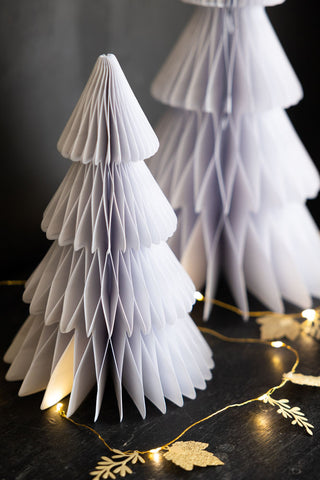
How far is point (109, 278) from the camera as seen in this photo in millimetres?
964

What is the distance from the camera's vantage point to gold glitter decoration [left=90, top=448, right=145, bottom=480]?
89 cm

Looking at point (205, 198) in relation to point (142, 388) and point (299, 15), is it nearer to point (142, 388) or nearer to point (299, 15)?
point (142, 388)

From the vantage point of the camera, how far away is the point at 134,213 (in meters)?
0.92

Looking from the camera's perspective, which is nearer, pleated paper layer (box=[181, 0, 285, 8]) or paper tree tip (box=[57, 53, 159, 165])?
paper tree tip (box=[57, 53, 159, 165])

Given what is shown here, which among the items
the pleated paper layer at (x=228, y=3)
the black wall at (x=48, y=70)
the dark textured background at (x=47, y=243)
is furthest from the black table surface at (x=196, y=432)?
the pleated paper layer at (x=228, y=3)

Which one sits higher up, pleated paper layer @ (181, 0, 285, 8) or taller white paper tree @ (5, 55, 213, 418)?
pleated paper layer @ (181, 0, 285, 8)

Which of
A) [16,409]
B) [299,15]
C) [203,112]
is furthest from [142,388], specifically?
[299,15]

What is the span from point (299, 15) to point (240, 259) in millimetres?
631

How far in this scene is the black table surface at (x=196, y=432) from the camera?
2.97 feet

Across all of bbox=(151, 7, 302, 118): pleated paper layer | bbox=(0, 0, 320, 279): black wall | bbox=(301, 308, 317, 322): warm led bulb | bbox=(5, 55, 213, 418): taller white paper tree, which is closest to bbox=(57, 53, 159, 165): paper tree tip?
bbox=(5, 55, 213, 418): taller white paper tree

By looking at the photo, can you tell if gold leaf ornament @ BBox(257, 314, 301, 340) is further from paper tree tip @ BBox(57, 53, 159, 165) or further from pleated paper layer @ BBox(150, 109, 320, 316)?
paper tree tip @ BBox(57, 53, 159, 165)

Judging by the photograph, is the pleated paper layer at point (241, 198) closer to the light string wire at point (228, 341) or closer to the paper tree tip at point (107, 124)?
→ the light string wire at point (228, 341)

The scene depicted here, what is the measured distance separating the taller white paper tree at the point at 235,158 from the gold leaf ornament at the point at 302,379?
19cm

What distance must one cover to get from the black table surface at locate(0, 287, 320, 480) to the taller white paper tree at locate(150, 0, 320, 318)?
20 centimetres
